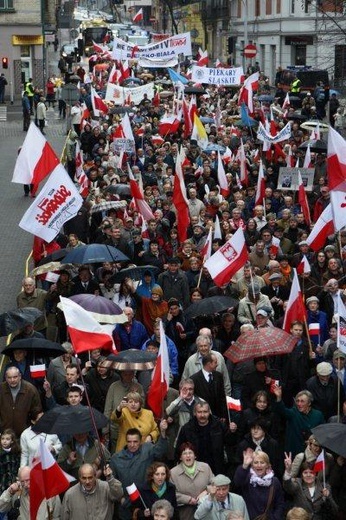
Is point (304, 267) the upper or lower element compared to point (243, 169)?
lower

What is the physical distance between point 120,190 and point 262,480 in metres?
12.6

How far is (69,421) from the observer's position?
11.6m

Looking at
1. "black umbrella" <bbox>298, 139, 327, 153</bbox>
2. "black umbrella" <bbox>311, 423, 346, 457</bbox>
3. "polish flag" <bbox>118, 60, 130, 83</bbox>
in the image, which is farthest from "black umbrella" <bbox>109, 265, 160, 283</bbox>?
"polish flag" <bbox>118, 60, 130, 83</bbox>

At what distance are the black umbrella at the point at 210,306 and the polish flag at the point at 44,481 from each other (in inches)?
185

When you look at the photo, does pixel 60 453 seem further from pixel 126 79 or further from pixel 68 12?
pixel 68 12

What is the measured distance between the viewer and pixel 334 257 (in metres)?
17.8

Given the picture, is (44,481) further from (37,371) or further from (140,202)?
(140,202)

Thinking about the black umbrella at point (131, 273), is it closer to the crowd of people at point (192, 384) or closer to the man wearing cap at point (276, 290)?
the crowd of people at point (192, 384)

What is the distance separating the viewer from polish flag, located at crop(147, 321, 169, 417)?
1237 centimetres

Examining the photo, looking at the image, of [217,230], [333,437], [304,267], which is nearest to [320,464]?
[333,437]

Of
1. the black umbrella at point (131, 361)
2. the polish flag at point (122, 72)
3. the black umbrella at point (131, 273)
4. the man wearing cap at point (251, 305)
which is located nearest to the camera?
the black umbrella at point (131, 361)

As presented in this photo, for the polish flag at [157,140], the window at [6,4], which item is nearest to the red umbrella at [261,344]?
the polish flag at [157,140]

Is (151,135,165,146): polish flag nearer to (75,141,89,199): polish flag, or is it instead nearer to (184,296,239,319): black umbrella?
(75,141,89,199): polish flag

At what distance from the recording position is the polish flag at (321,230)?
18047mm
